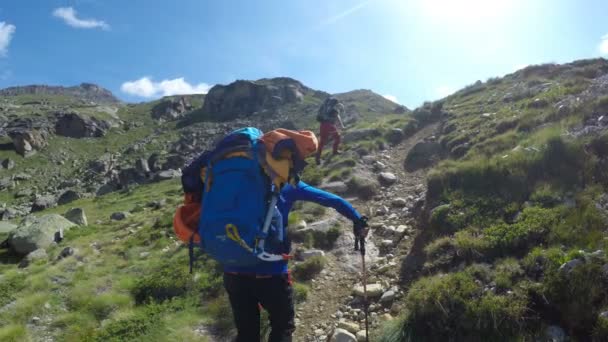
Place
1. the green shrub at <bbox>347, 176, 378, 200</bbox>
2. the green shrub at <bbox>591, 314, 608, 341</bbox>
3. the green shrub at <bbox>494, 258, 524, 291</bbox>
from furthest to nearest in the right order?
the green shrub at <bbox>347, 176, 378, 200</bbox>
the green shrub at <bbox>494, 258, 524, 291</bbox>
the green shrub at <bbox>591, 314, 608, 341</bbox>

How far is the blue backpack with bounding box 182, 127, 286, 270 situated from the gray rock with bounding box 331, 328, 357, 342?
235 cm

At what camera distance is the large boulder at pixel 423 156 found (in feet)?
43.7

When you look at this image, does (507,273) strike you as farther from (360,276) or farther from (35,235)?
(35,235)

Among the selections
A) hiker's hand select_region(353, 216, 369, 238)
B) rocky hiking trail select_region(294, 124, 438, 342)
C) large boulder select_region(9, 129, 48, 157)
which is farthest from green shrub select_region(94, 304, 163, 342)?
large boulder select_region(9, 129, 48, 157)

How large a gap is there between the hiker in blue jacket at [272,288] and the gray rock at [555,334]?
255 cm

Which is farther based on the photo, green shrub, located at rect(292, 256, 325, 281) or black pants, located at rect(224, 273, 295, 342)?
green shrub, located at rect(292, 256, 325, 281)

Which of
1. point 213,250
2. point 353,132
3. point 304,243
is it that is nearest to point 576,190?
point 304,243

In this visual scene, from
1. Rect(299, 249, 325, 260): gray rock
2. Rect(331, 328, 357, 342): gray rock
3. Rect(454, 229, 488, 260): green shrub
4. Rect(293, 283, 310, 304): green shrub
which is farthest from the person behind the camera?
Rect(299, 249, 325, 260): gray rock

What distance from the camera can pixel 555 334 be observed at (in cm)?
425

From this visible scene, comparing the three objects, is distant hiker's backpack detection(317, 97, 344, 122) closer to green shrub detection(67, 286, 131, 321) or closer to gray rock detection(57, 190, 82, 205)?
Result: green shrub detection(67, 286, 131, 321)

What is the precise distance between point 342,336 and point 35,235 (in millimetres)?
12299

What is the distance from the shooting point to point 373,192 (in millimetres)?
11422

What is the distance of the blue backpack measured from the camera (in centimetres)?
351

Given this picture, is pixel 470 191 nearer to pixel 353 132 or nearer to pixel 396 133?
pixel 396 133
